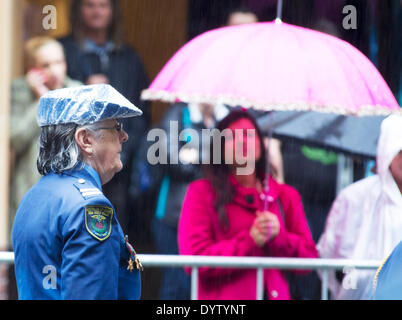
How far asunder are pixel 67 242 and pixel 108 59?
3557 millimetres

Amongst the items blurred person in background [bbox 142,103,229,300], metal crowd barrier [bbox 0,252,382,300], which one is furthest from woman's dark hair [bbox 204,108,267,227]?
blurred person in background [bbox 142,103,229,300]

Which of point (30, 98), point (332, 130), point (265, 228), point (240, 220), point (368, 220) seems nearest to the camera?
point (265, 228)

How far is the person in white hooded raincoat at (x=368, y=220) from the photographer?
198 inches

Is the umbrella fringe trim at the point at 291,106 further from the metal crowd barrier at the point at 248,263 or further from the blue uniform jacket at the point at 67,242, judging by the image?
the blue uniform jacket at the point at 67,242

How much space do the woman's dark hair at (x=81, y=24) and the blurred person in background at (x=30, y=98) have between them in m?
0.19

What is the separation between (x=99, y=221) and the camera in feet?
9.70

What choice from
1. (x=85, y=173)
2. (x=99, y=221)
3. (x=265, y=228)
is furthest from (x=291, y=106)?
(x=99, y=221)

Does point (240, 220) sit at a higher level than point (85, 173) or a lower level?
lower

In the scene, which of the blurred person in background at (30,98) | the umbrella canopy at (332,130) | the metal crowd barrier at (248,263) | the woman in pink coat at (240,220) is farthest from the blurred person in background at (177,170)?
the metal crowd barrier at (248,263)

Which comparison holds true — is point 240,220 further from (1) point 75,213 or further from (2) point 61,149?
(1) point 75,213

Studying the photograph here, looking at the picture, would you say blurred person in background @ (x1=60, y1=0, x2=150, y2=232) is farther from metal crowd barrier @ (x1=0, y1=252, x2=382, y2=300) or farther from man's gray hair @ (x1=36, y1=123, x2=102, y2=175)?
man's gray hair @ (x1=36, y1=123, x2=102, y2=175)

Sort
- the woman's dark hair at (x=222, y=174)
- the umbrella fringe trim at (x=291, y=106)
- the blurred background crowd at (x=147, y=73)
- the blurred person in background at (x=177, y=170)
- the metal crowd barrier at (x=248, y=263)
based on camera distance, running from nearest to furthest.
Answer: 1. the umbrella fringe trim at (x=291, y=106)
2. the metal crowd barrier at (x=248, y=263)
3. the woman's dark hair at (x=222, y=174)
4. the blurred person in background at (x=177, y=170)
5. the blurred background crowd at (x=147, y=73)

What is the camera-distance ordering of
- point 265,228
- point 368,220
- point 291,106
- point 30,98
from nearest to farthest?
point 291,106
point 265,228
point 368,220
point 30,98

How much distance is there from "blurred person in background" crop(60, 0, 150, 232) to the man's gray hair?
2.95m
